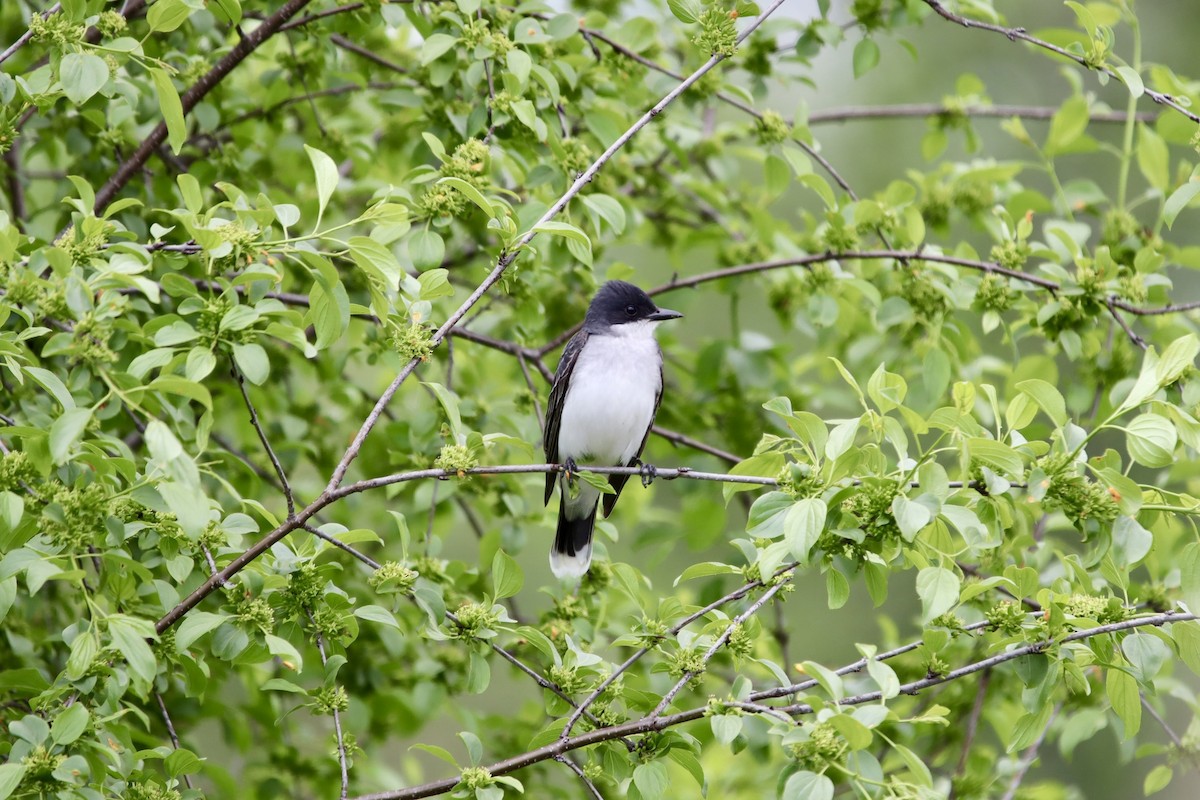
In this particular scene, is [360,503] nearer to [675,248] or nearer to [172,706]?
[172,706]

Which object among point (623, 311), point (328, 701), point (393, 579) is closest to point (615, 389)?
point (623, 311)

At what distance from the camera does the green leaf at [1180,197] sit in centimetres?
333

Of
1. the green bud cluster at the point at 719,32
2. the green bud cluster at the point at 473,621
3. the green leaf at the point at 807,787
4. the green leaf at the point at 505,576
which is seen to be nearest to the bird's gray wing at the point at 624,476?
the green leaf at the point at 505,576

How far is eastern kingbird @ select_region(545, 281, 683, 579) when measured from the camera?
519cm

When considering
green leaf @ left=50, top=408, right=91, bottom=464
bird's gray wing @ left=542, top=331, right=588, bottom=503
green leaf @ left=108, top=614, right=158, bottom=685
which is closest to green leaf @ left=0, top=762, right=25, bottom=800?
green leaf @ left=108, top=614, right=158, bottom=685

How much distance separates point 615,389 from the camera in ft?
17.0

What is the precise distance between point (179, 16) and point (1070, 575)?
3.00m

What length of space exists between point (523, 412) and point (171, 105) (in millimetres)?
2066

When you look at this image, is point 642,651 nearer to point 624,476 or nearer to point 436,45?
point 624,476

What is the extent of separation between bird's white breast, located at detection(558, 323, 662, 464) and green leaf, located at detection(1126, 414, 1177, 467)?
266 centimetres

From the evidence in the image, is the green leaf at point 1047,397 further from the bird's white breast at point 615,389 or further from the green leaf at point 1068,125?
the bird's white breast at point 615,389

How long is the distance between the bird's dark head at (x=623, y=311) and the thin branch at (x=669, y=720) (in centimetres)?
248

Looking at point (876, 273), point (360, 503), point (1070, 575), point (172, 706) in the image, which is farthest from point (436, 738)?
point (1070, 575)

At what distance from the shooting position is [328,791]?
4.83 m
